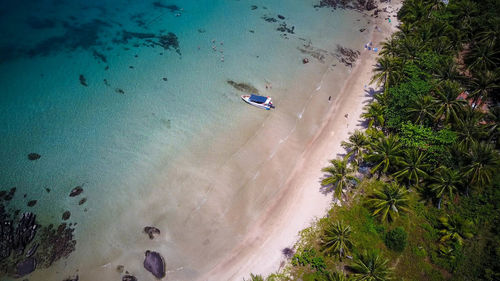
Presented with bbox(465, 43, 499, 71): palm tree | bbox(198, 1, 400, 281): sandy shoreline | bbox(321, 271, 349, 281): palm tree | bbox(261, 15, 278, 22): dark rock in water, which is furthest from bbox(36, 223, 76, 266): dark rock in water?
bbox(465, 43, 499, 71): palm tree

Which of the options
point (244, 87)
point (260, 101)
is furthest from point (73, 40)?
point (260, 101)

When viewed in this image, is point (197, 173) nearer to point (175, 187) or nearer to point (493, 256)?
point (175, 187)

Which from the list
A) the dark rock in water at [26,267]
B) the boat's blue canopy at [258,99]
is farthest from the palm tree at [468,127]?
the dark rock in water at [26,267]

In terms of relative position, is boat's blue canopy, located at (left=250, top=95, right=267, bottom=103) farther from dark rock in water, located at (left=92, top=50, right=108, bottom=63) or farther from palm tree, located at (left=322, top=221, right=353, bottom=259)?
dark rock in water, located at (left=92, top=50, right=108, bottom=63)

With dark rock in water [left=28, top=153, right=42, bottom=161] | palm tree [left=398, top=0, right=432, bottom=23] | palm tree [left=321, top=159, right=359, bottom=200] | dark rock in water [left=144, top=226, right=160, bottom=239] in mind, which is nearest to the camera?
palm tree [left=321, top=159, right=359, bottom=200]

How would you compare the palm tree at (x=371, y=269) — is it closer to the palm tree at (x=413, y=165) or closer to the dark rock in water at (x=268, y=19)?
the palm tree at (x=413, y=165)

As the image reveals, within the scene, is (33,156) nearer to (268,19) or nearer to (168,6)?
(168,6)
